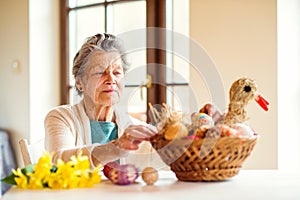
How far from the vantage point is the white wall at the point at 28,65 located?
3.42 metres

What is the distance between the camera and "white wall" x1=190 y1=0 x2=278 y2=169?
2.58 m

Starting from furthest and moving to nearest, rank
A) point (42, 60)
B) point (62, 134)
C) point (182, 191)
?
point (42, 60), point (62, 134), point (182, 191)

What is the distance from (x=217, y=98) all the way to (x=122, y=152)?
298 mm

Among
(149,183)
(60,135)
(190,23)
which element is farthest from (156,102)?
(149,183)

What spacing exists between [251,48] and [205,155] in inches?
64.0

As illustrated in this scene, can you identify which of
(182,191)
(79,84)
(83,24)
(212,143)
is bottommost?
(182,191)

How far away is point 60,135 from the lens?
5.13ft

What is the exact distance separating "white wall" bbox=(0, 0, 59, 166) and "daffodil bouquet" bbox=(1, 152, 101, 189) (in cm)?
239

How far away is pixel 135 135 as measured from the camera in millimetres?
1185

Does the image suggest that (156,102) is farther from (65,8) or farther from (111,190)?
(111,190)

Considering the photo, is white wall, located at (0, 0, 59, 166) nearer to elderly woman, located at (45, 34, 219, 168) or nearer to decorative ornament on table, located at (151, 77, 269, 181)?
elderly woman, located at (45, 34, 219, 168)

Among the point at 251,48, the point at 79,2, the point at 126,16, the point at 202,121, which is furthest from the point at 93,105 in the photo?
the point at 79,2
